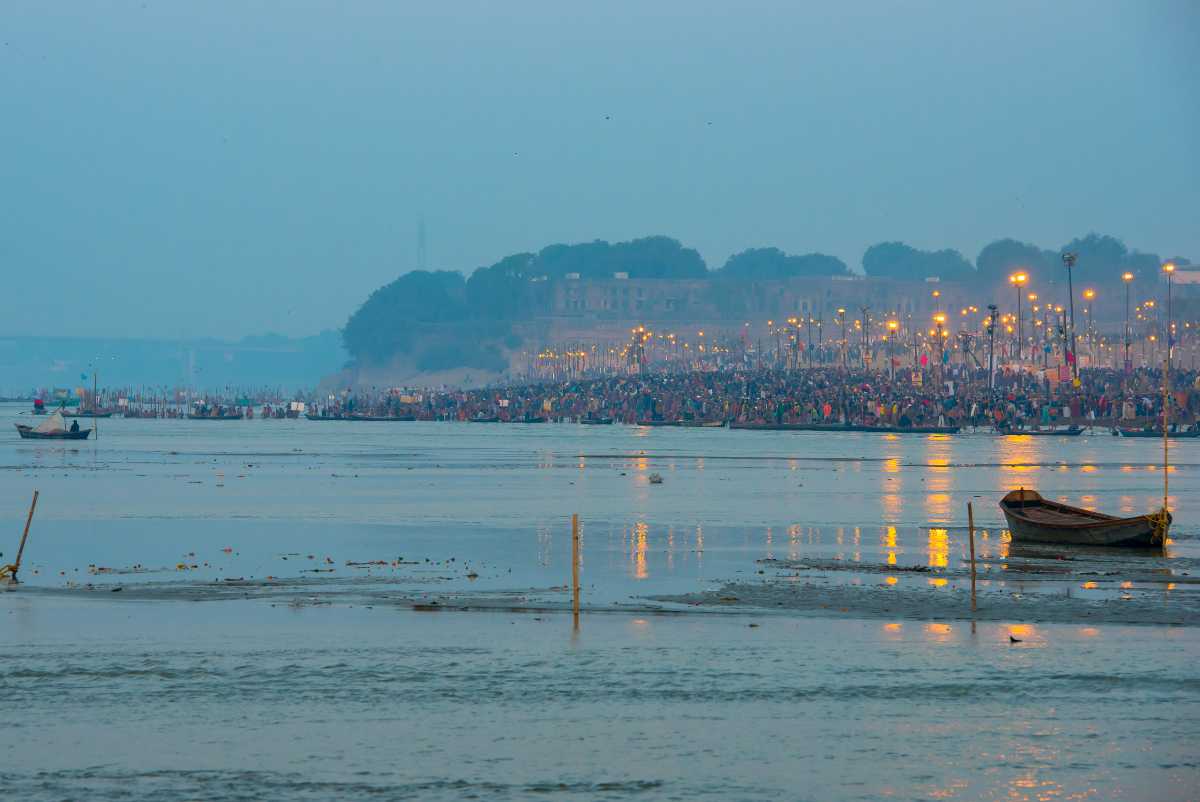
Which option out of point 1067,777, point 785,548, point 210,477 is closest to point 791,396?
point 210,477

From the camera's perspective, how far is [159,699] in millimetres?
23000

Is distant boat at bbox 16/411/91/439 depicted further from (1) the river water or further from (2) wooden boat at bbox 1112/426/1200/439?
(1) the river water

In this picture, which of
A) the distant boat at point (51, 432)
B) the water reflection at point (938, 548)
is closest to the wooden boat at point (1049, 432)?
the distant boat at point (51, 432)

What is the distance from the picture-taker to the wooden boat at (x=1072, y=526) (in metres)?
43.6

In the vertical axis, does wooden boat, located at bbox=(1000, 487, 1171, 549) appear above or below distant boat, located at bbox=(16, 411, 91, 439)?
below

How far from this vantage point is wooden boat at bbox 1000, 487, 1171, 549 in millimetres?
43625

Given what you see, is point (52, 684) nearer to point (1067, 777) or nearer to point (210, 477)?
point (1067, 777)

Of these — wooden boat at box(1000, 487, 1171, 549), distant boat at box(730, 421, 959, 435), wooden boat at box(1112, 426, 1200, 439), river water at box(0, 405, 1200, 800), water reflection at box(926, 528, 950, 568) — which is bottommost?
river water at box(0, 405, 1200, 800)

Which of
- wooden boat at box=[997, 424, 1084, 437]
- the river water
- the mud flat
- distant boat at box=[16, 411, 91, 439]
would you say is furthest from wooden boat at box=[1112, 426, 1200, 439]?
the mud flat

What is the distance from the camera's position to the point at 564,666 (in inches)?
1013

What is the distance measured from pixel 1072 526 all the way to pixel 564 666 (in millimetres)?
23007

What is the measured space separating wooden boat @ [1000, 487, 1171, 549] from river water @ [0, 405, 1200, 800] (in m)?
0.97

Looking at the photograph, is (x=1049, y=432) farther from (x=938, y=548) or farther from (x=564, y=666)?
(x=564, y=666)

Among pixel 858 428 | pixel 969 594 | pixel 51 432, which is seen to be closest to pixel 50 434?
pixel 51 432
